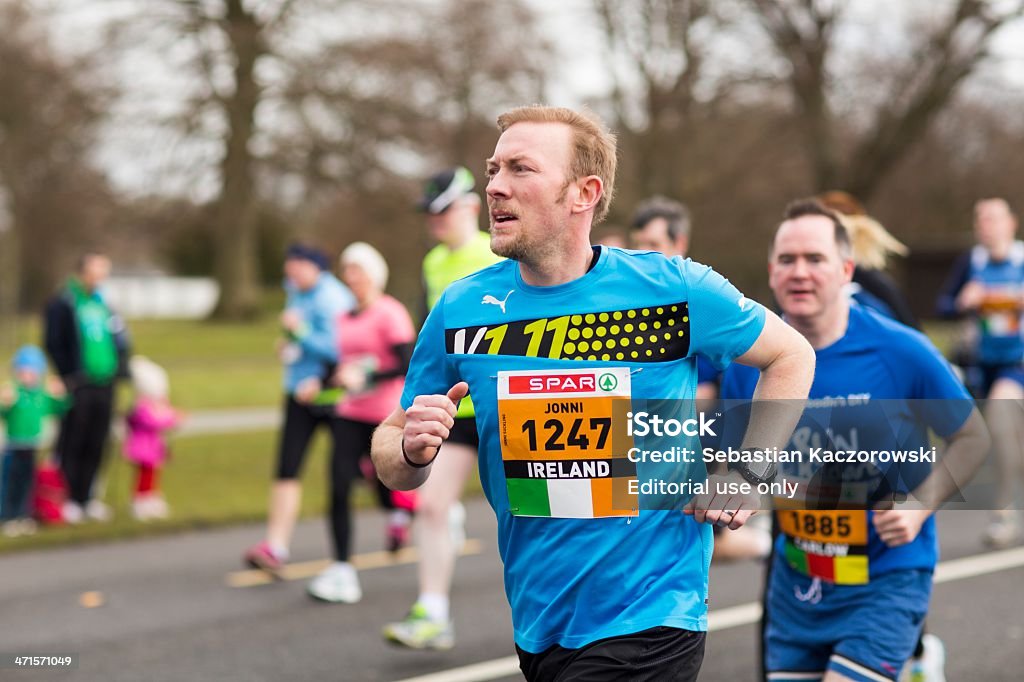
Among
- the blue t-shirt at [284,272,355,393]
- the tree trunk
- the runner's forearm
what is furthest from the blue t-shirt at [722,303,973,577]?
the tree trunk

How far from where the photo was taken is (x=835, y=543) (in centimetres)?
388

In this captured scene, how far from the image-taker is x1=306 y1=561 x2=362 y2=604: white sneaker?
7.37m

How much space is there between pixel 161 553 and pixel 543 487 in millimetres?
6669

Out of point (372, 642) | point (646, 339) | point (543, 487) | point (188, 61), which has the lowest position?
point (372, 642)

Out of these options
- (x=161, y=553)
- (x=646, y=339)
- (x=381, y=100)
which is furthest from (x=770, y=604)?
(x=381, y=100)

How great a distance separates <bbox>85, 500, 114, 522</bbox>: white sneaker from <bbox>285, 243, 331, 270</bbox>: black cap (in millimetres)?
3418

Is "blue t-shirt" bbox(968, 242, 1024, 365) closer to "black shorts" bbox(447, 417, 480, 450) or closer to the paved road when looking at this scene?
the paved road

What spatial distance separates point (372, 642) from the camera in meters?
6.52

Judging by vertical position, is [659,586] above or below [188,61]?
below

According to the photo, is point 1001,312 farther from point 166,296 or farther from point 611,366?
point 166,296

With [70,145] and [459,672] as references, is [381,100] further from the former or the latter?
[459,672]

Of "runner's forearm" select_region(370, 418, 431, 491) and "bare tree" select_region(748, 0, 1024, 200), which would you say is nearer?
"runner's forearm" select_region(370, 418, 431, 491)

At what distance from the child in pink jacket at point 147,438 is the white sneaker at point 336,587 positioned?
321 centimetres

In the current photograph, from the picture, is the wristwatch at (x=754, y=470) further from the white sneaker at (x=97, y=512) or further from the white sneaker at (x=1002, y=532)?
the white sneaker at (x=97, y=512)
